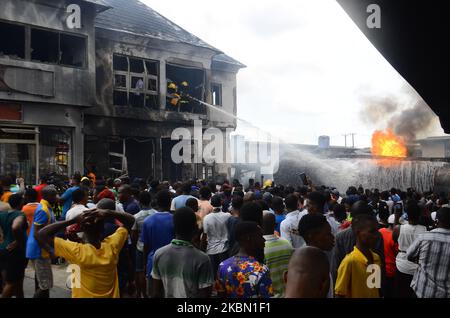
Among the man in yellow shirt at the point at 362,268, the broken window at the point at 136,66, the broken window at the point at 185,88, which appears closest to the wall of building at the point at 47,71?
the broken window at the point at 136,66

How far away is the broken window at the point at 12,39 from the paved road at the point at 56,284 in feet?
30.8

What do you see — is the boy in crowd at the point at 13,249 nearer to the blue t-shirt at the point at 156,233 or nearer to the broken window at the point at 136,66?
the blue t-shirt at the point at 156,233

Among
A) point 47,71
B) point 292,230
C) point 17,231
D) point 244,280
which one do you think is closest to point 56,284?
point 17,231

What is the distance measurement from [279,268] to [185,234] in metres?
1.10

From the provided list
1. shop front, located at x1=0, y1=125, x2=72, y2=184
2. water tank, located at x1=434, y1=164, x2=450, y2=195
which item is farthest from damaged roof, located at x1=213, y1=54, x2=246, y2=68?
water tank, located at x1=434, y1=164, x2=450, y2=195

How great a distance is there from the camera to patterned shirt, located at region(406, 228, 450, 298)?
4.65 meters

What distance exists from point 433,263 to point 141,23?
1936 centimetres

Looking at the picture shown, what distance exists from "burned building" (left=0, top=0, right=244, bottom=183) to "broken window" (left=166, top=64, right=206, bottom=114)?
54mm

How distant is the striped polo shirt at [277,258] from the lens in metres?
4.42

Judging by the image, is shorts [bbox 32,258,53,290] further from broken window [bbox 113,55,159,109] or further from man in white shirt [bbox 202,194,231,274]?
broken window [bbox 113,55,159,109]

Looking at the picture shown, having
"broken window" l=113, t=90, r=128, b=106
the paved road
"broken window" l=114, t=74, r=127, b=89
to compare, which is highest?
"broken window" l=114, t=74, r=127, b=89

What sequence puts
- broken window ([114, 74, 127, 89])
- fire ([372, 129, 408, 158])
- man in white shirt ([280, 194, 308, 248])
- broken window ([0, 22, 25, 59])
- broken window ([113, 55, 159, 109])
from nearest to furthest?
man in white shirt ([280, 194, 308, 248])
broken window ([0, 22, 25, 59])
broken window ([114, 74, 127, 89])
broken window ([113, 55, 159, 109])
fire ([372, 129, 408, 158])

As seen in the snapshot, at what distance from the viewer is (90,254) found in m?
4.15
